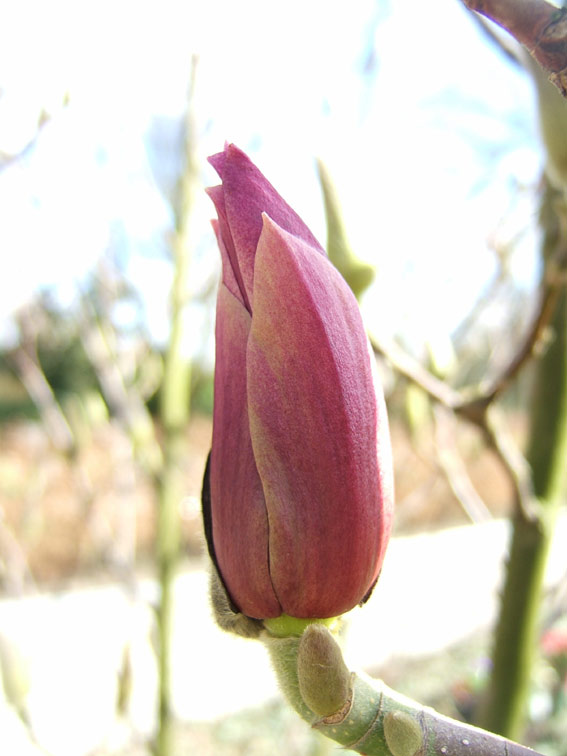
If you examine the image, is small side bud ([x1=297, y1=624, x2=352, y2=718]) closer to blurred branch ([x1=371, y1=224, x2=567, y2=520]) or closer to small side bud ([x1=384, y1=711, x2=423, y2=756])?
small side bud ([x1=384, y1=711, x2=423, y2=756])

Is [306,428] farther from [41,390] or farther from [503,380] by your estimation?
[41,390]

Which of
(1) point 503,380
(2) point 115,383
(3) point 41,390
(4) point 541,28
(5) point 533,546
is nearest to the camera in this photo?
(4) point 541,28

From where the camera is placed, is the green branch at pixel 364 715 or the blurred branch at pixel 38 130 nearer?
the green branch at pixel 364 715

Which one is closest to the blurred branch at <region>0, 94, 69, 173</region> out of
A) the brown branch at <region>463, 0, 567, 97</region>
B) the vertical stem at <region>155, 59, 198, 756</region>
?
the vertical stem at <region>155, 59, 198, 756</region>

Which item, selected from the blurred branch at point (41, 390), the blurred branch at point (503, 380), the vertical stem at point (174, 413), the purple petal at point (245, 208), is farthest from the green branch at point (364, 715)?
the blurred branch at point (41, 390)

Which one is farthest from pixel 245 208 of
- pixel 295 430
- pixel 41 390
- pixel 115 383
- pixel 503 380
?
pixel 41 390

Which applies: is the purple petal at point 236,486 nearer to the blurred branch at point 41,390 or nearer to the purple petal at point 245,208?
the purple petal at point 245,208
